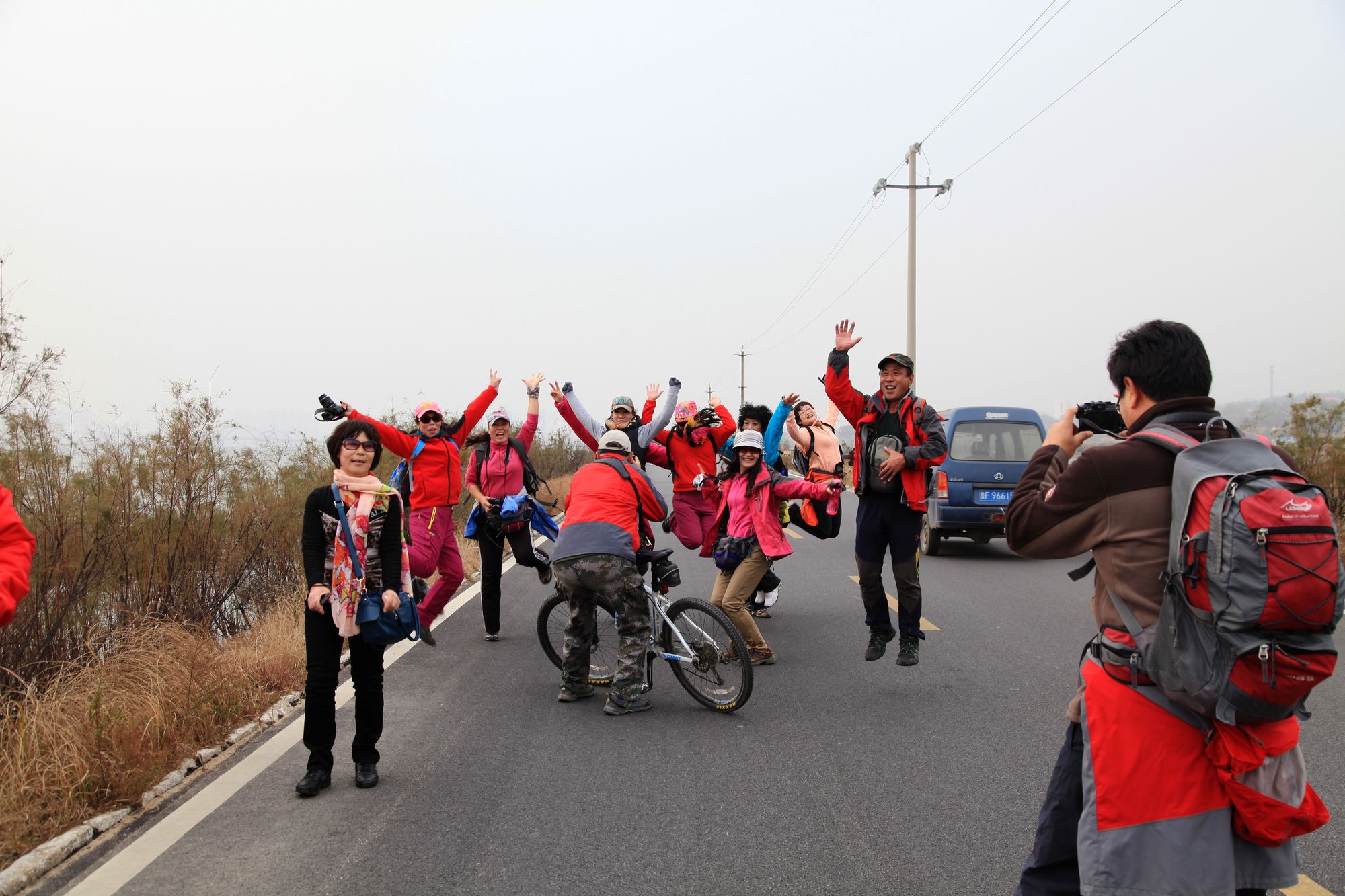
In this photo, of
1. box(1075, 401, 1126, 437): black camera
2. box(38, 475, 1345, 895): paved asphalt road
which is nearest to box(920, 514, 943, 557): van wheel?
box(38, 475, 1345, 895): paved asphalt road

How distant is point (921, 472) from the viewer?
20.4ft

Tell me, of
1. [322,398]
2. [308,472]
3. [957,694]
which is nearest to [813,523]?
[957,694]

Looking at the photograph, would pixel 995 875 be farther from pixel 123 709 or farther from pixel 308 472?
pixel 308 472

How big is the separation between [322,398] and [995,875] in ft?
13.8

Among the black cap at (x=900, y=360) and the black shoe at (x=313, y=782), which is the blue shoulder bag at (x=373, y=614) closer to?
the black shoe at (x=313, y=782)

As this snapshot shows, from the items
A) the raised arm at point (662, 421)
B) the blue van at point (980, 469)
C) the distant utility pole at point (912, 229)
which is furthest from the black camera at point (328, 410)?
the distant utility pole at point (912, 229)

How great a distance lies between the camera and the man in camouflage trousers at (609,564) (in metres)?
5.93

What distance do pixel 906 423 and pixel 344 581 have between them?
364 cm

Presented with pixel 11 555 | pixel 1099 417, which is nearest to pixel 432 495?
pixel 11 555

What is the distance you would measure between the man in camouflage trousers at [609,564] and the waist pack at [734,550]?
0.77m

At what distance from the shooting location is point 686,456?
9.09 meters

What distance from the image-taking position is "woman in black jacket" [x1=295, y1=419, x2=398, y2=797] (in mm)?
4660

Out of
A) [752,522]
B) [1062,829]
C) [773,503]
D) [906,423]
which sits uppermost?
[906,423]

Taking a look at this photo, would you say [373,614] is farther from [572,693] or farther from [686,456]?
[686,456]
